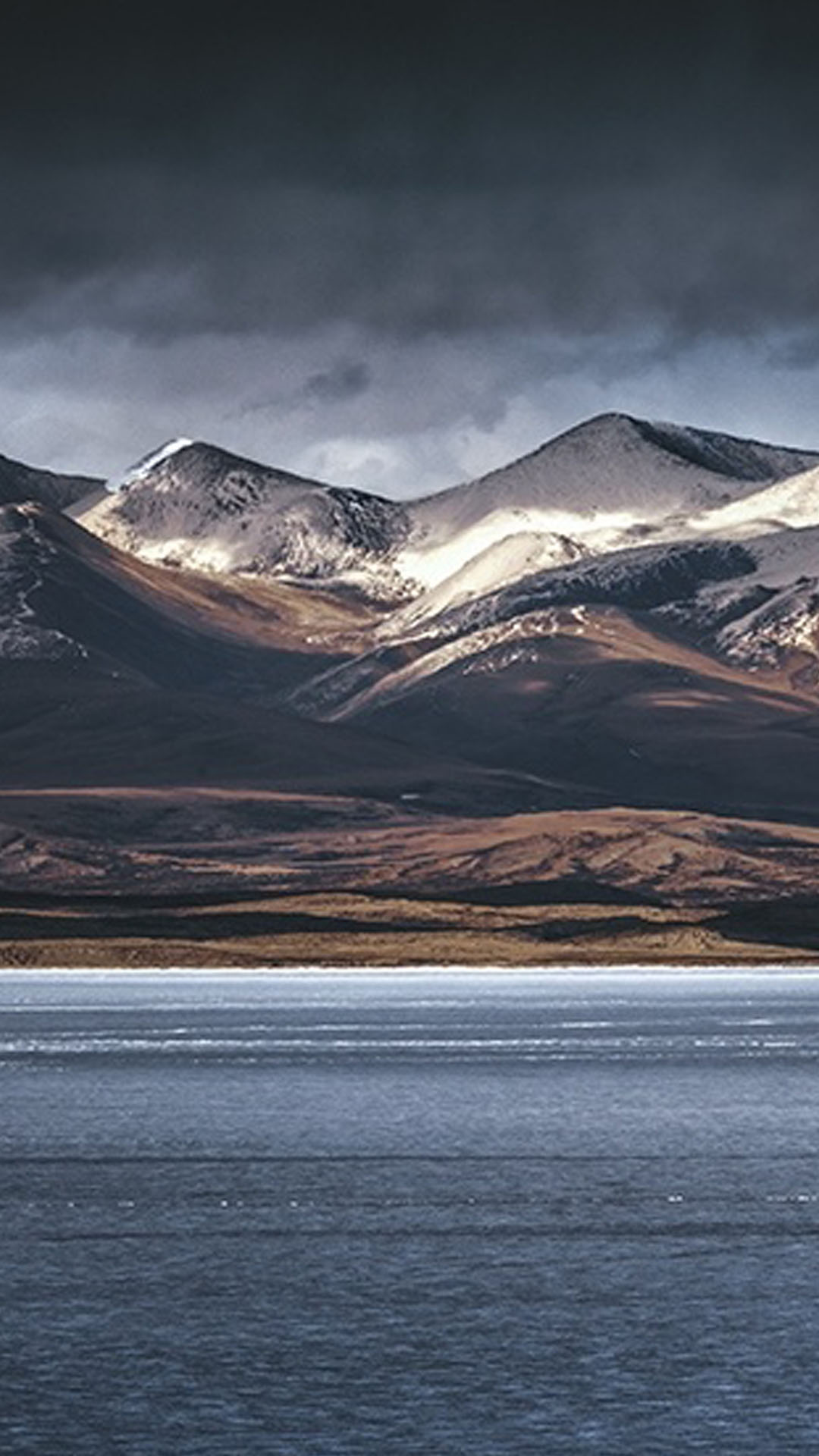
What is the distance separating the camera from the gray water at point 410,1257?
3002 centimetres

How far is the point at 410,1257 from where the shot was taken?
41.5 metres

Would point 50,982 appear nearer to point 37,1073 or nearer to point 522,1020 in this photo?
point 522,1020

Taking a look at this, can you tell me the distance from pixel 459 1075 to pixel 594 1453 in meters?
50.6

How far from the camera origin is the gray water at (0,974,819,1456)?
98.5ft

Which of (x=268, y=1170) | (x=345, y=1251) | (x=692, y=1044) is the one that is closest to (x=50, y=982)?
(x=692, y=1044)

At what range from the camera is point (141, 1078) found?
77.4m

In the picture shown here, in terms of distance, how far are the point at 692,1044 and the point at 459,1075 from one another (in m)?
17.9

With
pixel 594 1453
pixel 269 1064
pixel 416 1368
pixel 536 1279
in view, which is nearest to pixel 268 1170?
pixel 536 1279

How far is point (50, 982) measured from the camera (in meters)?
182

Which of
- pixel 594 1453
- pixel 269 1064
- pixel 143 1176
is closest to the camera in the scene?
pixel 594 1453

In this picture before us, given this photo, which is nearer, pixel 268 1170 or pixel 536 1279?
pixel 536 1279

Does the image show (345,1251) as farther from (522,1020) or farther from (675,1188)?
(522,1020)

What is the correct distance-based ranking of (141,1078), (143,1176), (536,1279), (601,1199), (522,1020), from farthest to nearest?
(522,1020) → (141,1078) → (143,1176) → (601,1199) → (536,1279)

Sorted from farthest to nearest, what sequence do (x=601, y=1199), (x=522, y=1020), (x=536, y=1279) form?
(x=522, y=1020)
(x=601, y=1199)
(x=536, y=1279)
